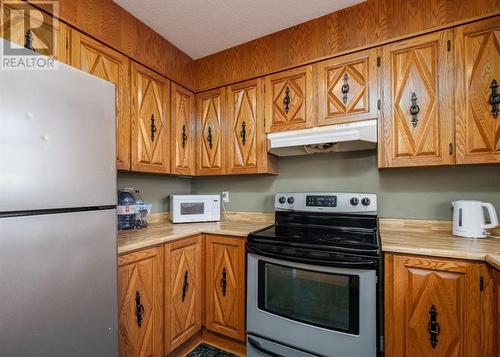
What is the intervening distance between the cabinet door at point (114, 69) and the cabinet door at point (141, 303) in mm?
673

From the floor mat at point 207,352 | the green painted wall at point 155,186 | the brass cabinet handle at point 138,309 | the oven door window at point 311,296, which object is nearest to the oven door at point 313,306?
the oven door window at point 311,296

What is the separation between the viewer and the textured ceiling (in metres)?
1.69

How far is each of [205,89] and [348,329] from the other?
218 cm

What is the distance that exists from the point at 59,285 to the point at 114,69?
4.62 ft

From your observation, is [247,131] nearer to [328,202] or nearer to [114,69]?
[328,202]

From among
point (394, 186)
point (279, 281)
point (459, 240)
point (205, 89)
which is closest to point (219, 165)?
point (205, 89)

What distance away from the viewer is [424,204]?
176cm

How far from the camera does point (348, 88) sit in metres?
1.76

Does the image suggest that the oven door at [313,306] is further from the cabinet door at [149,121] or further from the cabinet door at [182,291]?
the cabinet door at [149,121]

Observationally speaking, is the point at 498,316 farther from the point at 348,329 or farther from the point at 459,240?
the point at 348,329

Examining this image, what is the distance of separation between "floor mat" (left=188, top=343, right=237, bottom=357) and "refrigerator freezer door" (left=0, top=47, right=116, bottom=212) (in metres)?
1.43

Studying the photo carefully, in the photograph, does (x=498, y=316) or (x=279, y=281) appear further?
(x=279, y=281)

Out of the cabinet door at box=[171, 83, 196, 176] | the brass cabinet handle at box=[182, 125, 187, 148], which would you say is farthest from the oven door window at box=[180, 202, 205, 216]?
the brass cabinet handle at box=[182, 125, 187, 148]

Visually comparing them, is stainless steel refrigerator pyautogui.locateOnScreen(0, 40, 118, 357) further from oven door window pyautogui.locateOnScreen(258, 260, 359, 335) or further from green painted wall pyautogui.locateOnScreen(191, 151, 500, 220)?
green painted wall pyautogui.locateOnScreen(191, 151, 500, 220)
